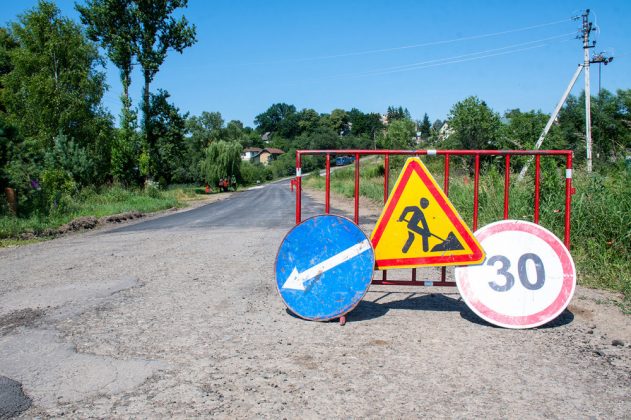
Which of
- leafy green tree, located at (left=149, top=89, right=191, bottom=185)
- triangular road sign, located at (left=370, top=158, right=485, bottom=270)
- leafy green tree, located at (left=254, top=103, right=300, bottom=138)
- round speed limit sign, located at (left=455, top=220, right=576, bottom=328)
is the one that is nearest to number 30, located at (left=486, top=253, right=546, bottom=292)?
round speed limit sign, located at (left=455, top=220, right=576, bottom=328)

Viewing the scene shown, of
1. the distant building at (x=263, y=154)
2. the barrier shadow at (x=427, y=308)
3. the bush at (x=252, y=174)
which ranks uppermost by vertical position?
the distant building at (x=263, y=154)

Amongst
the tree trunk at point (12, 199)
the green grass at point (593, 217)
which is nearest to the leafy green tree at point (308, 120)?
the tree trunk at point (12, 199)

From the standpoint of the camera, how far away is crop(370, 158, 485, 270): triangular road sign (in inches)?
193

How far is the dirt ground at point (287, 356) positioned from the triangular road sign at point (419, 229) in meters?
0.66

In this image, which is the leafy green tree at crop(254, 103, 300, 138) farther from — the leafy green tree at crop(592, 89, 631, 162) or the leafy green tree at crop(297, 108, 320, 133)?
the leafy green tree at crop(592, 89, 631, 162)

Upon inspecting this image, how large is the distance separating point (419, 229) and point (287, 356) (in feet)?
6.02

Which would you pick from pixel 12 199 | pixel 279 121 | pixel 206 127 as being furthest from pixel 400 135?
pixel 279 121

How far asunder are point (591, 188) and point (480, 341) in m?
4.91

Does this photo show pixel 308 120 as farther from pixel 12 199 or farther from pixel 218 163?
pixel 12 199

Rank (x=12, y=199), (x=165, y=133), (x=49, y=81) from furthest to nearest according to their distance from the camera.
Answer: (x=165, y=133) < (x=49, y=81) < (x=12, y=199)

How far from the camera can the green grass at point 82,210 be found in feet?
45.0

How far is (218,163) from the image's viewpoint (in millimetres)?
61906

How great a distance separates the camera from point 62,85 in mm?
36094

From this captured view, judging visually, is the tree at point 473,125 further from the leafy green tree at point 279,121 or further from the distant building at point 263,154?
the leafy green tree at point 279,121
